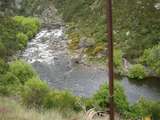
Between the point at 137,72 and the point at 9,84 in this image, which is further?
the point at 137,72

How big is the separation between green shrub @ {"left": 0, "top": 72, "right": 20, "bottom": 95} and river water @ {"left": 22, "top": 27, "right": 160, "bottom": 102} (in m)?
3.34

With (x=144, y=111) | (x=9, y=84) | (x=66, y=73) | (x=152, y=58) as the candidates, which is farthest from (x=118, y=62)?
(x=144, y=111)

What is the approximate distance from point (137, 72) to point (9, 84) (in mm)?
8393

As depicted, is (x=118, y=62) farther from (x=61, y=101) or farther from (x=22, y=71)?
(x=61, y=101)

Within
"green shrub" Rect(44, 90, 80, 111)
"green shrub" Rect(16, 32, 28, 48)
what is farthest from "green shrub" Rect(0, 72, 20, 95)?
"green shrub" Rect(16, 32, 28, 48)

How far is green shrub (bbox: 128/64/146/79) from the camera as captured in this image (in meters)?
26.8

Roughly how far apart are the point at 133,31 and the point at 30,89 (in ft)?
59.6

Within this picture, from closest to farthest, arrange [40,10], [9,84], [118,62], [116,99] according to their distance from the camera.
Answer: [116,99] → [9,84] → [118,62] → [40,10]

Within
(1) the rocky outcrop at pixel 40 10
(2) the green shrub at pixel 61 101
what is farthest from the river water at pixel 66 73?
(1) the rocky outcrop at pixel 40 10

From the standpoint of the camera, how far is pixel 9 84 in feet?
74.0

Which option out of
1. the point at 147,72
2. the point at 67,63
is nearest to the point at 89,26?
the point at 67,63

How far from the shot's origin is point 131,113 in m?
18.7

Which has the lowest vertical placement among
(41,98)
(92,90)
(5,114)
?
(92,90)

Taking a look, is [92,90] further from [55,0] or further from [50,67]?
[55,0]
